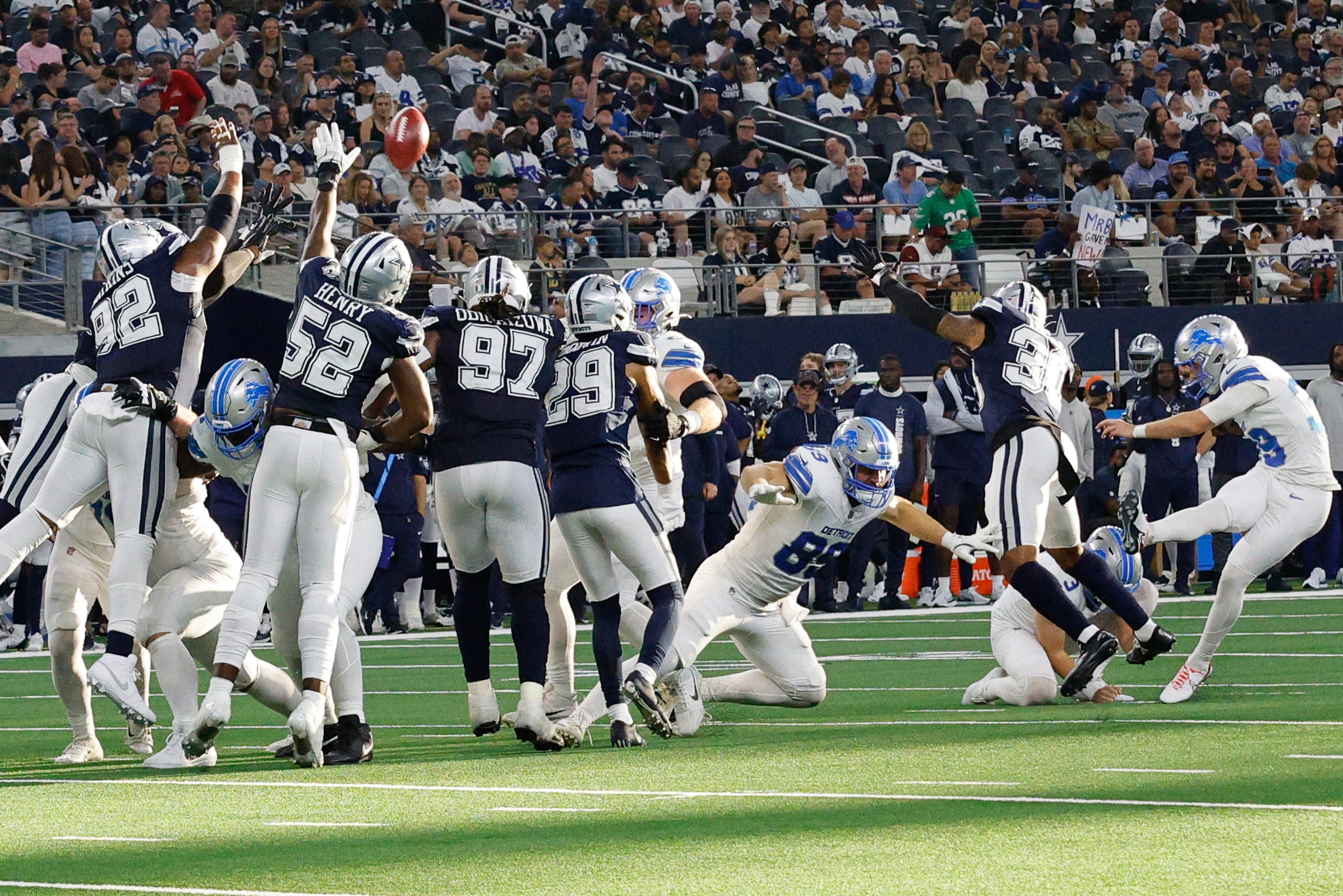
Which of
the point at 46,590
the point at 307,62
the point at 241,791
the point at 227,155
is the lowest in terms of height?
the point at 241,791

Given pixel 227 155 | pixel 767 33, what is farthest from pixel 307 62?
pixel 227 155

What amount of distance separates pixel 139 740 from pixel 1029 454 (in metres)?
4.03

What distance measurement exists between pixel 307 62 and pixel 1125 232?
807 cm

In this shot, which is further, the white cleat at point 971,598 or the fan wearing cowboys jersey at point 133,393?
the white cleat at point 971,598

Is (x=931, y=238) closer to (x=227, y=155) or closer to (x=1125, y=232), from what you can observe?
(x=1125, y=232)

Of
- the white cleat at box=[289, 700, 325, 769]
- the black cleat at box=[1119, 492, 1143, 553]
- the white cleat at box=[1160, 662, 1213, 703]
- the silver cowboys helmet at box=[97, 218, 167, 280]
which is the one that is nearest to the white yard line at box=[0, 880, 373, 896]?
the white cleat at box=[289, 700, 325, 769]

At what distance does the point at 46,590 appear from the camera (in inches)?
308

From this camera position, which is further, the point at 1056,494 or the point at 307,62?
the point at 307,62

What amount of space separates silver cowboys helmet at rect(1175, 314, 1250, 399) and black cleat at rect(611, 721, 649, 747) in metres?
3.66

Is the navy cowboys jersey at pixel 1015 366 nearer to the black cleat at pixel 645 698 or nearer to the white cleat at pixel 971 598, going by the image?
the black cleat at pixel 645 698

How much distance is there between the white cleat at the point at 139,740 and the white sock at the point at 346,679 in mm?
940

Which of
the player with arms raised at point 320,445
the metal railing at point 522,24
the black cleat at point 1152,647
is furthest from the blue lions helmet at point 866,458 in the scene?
the metal railing at point 522,24

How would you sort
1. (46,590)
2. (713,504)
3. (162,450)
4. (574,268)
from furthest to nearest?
(574,268), (713,504), (46,590), (162,450)

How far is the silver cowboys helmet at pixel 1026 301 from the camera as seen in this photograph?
895cm
